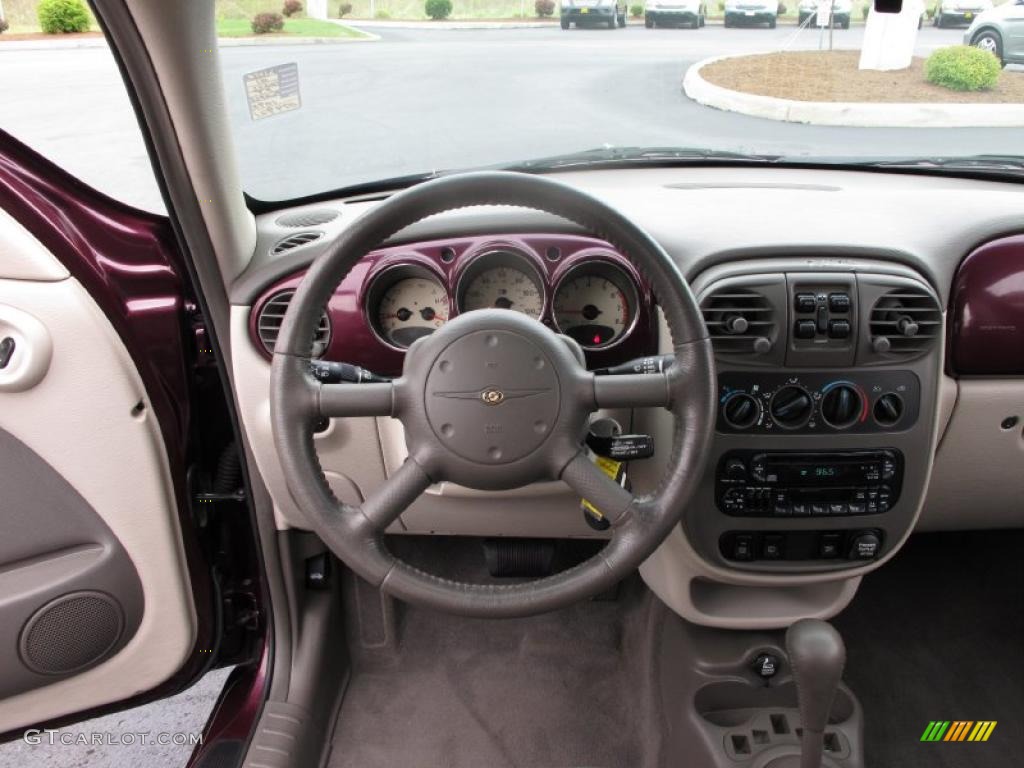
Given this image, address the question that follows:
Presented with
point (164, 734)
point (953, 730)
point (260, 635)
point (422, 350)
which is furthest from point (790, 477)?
point (164, 734)

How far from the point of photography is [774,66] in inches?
78.9

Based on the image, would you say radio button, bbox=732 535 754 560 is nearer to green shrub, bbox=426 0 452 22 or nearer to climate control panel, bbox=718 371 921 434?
climate control panel, bbox=718 371 921 434

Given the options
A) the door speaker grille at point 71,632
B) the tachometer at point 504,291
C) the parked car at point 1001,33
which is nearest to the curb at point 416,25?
the tachometer at point 504,291

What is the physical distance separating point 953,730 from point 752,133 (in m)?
1.55

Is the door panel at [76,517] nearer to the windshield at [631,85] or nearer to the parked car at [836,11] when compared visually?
the windshield at [631,85]

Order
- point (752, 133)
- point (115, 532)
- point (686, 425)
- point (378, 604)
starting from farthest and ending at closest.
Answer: point (378, 604), point (752, 133), point (115, 532), point (686, 425)

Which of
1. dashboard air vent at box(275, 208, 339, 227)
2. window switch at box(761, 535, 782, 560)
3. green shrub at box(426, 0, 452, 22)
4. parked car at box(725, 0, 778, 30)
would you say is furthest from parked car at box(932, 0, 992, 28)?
dashboard air vent at box(275, 208, 339, 227)

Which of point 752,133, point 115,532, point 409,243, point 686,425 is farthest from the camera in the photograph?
point 752,133

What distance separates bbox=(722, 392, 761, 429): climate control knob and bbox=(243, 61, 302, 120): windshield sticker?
103cm

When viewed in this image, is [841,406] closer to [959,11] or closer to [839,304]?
[839,304]

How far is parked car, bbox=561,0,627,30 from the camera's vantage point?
1.88 meters

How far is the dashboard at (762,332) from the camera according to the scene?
5.21ft

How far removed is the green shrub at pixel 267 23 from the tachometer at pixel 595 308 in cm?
75

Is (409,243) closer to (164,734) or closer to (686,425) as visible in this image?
(686,425)
